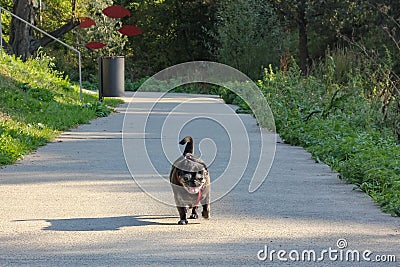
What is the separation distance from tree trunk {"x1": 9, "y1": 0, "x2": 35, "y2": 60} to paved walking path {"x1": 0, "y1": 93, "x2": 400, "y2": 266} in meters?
16.4

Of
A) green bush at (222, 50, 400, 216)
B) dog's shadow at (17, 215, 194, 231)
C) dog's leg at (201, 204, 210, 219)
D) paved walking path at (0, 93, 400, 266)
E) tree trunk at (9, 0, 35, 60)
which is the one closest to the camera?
paved walking path at (0, 93, 400, 266)

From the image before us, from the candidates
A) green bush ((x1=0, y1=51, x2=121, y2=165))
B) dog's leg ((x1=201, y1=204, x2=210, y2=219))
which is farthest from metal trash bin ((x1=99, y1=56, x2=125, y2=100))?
dog's leg ((x1=201, y1=204, x2=210, y2=219))

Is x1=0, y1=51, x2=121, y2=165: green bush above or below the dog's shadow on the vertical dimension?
above

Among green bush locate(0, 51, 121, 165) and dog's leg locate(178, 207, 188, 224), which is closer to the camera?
dog's leg locate(178, 207, 188, 224)

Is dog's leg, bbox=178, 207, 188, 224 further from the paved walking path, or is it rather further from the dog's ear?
the dog's ear

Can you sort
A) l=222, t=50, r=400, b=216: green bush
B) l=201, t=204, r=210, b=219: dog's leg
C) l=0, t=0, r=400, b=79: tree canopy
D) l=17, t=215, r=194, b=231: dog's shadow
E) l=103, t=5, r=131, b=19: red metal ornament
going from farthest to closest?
l=0, t=0, r=400, b=79: tree canopy, l=103, t=5, r=131, b=19: red metal ornament, l=222, t=50, r=400, b=216: green bush, l=201, t=204, r=210, b=219: dog's leg, l=17, t=215, r=194, b=231: dog's shadow

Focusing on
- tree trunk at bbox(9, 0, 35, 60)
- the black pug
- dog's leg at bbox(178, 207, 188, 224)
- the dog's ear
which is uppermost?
tree trunk at bbox(9, 0, 35, 60)

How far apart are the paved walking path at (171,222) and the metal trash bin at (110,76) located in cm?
1031

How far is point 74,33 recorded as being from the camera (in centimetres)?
3766

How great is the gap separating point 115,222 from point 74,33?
1249 inches

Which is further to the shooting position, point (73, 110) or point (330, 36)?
point (330, 36)

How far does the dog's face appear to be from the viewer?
20.9ft

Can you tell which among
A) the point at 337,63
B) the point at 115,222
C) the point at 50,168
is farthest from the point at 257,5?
the point at 115,222

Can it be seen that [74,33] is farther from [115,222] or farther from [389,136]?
[115,222]
